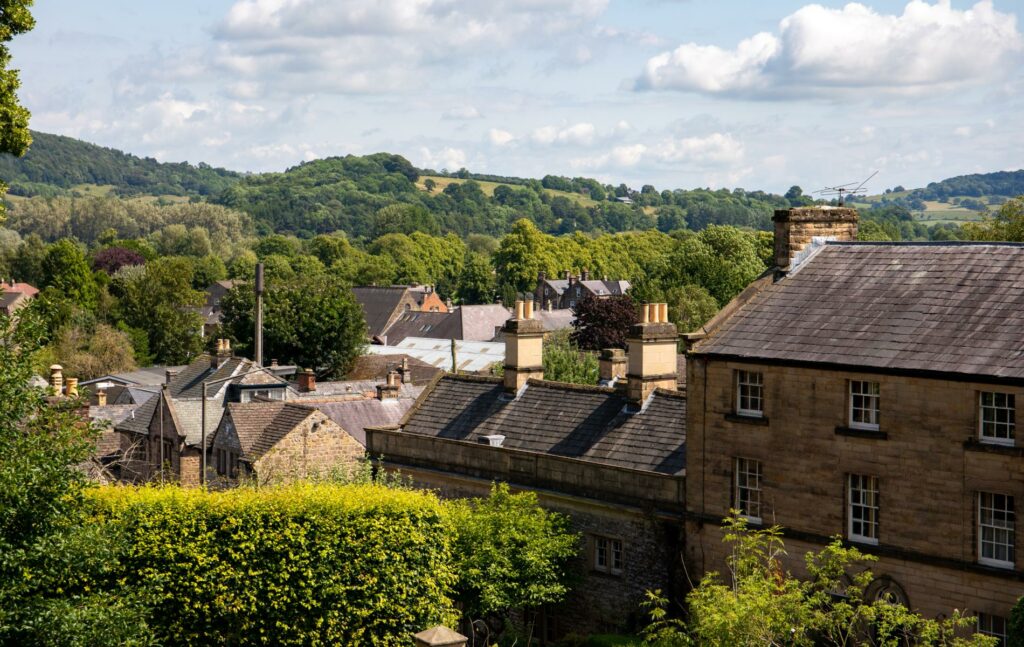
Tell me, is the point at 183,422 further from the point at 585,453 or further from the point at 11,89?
the point at 11,89

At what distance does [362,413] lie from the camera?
5409 centimetres

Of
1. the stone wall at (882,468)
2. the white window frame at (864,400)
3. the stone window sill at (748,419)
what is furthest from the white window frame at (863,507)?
the stone window sill at (748,419)

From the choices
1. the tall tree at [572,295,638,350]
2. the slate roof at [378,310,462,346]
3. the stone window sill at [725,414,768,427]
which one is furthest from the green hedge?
the slate roof at [378,310,462,346]

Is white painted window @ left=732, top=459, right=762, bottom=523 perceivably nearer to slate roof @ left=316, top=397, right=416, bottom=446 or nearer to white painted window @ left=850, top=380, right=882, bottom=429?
white painted window @ left=850, top=380, right=882, bottom=429

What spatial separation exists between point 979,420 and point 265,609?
Answer: 53.7 feet

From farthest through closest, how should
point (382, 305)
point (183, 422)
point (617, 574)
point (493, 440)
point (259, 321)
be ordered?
point (382, 305)
point (259, 321)
point (183, 422)
point (493, 440)
point (617, 574)

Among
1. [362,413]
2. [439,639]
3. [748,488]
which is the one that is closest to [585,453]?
[748,488]

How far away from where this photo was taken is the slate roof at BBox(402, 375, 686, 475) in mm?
36531

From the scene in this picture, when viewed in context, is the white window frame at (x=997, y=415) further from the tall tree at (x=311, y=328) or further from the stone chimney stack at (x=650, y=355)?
the tall tree at (x=311, y=328)

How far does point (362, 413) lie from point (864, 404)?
90.7ft

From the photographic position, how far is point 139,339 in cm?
10919

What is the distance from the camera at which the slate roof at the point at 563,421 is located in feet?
120

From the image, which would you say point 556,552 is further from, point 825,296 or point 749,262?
point 749,262

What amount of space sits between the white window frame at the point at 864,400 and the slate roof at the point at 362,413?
2495 cm
